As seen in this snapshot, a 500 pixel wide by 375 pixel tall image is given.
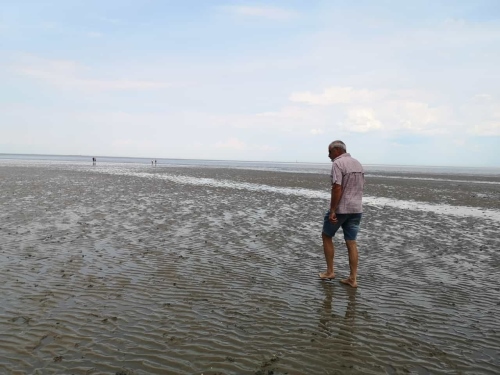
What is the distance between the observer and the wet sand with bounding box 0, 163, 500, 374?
482 centimetres

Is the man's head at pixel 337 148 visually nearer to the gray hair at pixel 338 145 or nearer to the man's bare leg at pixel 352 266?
the gray hair at pixel 338 145

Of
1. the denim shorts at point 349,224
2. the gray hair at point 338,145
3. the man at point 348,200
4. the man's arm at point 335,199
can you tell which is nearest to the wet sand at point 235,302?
the man at point 348,200

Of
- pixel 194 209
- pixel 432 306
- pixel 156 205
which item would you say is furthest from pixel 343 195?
pixel 156 205

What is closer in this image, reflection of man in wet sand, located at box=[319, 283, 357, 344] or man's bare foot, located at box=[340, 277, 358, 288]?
reflection of man in wet sand, located at box=[319, 283, 357, 344]

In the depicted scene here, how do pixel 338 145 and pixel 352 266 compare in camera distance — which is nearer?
pixel 352 266

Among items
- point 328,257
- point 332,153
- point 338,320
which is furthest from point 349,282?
point 332,153

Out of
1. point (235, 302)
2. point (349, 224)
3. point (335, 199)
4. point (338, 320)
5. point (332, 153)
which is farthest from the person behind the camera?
point (332, 153)

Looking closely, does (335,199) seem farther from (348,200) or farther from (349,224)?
(349,224)

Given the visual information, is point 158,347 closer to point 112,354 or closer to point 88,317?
point 112,354

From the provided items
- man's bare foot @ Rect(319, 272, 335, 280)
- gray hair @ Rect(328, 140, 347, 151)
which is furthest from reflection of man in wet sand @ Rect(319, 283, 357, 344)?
gray hair @ Rect(328, 140, 347, 151)

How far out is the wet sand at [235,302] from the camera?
15.8 feet

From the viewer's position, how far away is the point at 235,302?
6750 mm

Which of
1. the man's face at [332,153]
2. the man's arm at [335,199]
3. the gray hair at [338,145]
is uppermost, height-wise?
the gray hair at [338,145]

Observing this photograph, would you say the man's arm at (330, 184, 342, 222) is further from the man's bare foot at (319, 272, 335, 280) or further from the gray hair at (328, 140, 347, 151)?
the man's bare foot at (319, 272, 335, 280)
